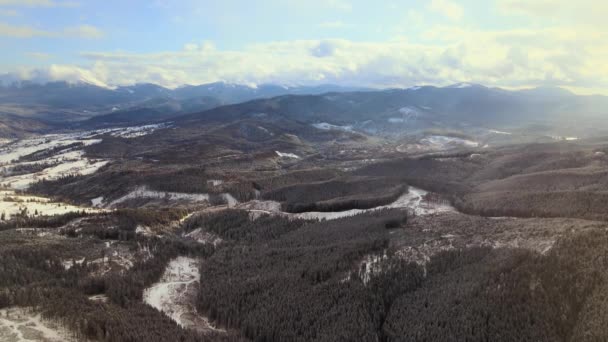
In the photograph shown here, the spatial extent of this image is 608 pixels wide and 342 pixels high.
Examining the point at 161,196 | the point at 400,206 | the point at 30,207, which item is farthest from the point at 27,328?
the point at 161,196

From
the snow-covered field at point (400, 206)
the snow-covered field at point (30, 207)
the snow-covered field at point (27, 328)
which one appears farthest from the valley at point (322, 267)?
the snow-covered field at point (30, 207)

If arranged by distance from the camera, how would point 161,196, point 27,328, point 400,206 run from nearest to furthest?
point 27,328
point 400,206
point 161,196

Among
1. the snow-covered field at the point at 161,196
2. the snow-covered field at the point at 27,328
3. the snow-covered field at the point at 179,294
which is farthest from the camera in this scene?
the snow-covered field at the point at 161,196

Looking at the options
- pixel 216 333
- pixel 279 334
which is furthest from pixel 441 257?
pixel 216 333

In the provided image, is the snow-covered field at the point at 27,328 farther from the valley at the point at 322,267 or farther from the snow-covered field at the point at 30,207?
the snow-covered field at the point at 30,207

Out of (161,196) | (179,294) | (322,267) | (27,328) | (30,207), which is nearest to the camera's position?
(27,328)

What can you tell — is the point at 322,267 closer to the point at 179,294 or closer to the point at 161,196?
the point at 179,294

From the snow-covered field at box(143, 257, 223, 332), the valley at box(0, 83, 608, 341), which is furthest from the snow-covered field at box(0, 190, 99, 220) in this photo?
the snow-covered field at box(143, 257, 223, 332)
